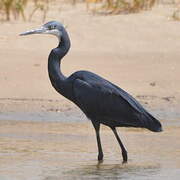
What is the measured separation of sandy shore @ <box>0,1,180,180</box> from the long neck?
0.65 metres

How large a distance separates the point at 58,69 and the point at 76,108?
2.44 meters

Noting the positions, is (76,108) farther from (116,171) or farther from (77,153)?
Answer: (116,171)

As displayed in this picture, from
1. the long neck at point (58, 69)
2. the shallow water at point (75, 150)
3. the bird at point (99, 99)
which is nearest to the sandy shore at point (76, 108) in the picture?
the shallow water at point (75, 150)

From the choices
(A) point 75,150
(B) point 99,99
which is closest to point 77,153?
(A) point 75,150

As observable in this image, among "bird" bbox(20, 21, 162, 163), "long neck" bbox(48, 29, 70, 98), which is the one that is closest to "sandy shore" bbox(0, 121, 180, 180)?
"bird" bbox(20, 21, 162, 163)

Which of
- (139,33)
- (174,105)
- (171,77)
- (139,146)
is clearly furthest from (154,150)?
(139,33)

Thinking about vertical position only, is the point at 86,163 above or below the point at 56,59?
below

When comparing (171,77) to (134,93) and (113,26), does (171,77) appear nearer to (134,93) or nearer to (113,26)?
(134,93)

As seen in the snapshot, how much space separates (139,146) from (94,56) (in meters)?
3.89

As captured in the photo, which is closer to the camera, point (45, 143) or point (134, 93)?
point (45, 143)

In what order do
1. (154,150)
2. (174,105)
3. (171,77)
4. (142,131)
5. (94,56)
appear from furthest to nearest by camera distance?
(94,56) < (171,77) < (174,105) < (142,131) < (154,150)

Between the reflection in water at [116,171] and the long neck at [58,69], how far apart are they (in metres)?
0.75

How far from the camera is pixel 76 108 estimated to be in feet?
35.9

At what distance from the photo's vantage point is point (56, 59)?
8594 mm
